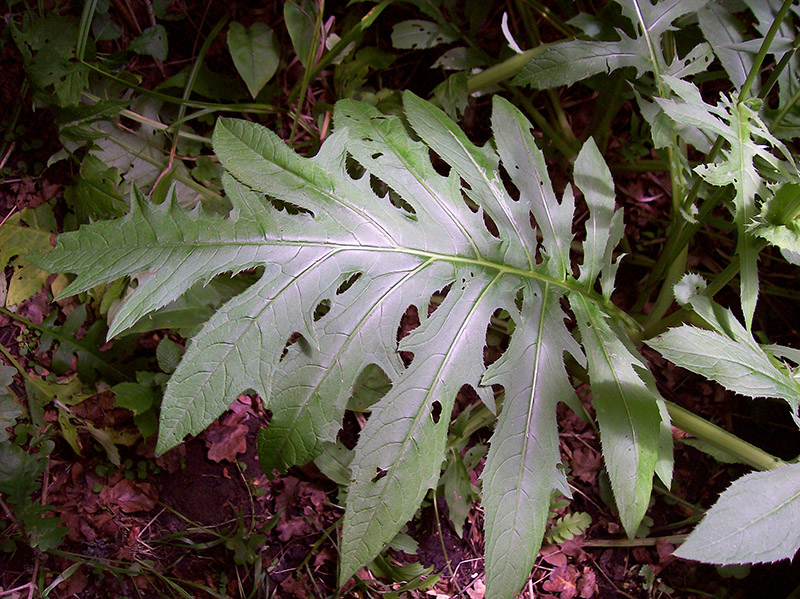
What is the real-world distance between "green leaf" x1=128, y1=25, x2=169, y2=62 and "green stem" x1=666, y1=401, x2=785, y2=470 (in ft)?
4.88

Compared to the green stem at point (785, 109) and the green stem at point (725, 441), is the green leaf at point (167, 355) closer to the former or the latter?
the green stem at point (725, 441)

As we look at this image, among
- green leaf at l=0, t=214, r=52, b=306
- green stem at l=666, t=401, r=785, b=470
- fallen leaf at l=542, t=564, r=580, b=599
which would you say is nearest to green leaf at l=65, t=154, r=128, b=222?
green leaf at l=0, t=214, r=52, b=306

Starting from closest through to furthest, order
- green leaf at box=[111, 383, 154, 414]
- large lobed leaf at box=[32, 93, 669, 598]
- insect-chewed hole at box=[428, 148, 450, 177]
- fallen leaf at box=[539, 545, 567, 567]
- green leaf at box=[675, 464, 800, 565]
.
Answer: green leaf at box=[675, 464, 800, 565] < large lobed leaf at box=[32, 93, 669, 598] < green leaf at box=[111, 383, 154, 414] < fallen leaf at box=[539, 545, 567, 567] < insect-chewed hole at box=[428, 148, 450, 177]

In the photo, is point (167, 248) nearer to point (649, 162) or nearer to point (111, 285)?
point (111, 285)

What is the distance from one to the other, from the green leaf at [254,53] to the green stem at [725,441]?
3.99 feet

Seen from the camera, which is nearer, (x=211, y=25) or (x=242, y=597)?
(x=242, y=597)

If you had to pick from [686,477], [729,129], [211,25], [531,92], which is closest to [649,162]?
[531,92]

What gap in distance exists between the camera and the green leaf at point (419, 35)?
1473 millimetres

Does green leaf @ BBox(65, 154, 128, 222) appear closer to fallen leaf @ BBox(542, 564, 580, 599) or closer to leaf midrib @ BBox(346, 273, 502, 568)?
leaf midrib @ BBox(346, 273, 502, 568)

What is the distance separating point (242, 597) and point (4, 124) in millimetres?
1327

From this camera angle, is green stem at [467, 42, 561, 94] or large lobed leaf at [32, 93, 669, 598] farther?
green stem at [467, 42, 561, 94]

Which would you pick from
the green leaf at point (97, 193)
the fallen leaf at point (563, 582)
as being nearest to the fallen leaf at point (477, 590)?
the fallen leaf at point (563, 582)

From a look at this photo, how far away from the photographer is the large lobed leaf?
Answer: 815 millimetres

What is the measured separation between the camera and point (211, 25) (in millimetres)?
1562
